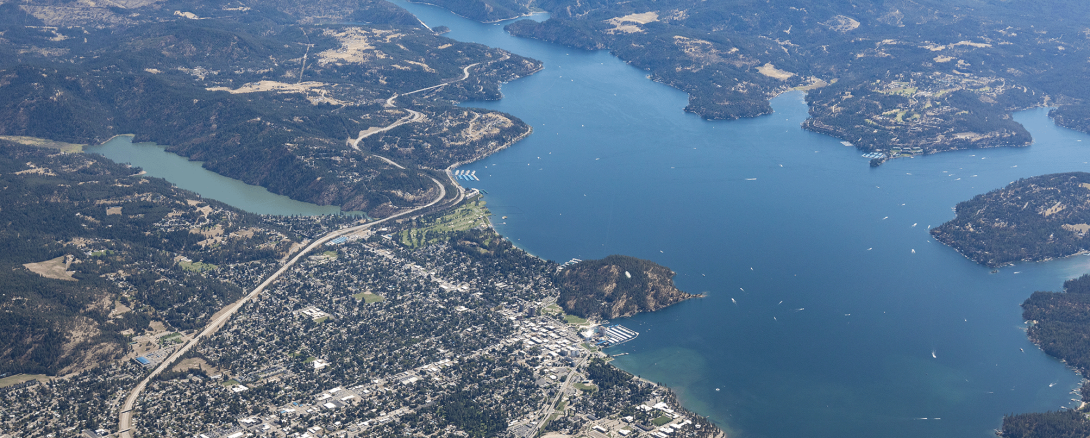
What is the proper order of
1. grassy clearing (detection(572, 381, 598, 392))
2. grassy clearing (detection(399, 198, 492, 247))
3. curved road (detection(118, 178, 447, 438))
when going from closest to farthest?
curved road (detection(118, 178, 447, 438)) → grassy clearing (detection(572, 381, 598, 392)) → grassy clearing (detection(399, 198, 492, 247))

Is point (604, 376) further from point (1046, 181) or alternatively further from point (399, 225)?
point (1046, 181)

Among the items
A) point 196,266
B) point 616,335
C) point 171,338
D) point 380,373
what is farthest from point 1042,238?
point 171,338

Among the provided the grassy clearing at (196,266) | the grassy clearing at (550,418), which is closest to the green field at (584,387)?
the grassy clearing at (550,418)

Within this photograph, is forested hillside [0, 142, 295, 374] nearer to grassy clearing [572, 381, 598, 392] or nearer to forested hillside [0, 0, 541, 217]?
forested hillside [0, 0, 541, 217]

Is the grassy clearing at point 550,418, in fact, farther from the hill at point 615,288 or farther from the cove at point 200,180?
the cove at point 200,180

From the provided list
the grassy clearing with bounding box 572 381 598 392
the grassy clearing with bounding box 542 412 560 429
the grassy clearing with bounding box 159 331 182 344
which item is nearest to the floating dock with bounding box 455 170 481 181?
the grassy clearing with bounding box 159 331 182 344
